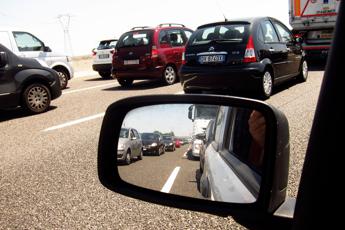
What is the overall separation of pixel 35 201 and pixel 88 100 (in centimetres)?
696

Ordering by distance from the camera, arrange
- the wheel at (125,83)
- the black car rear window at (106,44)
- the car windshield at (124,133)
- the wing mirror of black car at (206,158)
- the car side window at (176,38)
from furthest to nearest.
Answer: the black car rear window at (106,44)
the wheel at (125,83)
the car side window at (176,38)
the car windshield at (124,133)
the wing mirror of black car at (206,158)

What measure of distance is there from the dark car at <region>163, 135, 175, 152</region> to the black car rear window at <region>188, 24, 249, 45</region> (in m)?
A: 6.30

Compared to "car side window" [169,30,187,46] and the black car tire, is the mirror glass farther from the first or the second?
"car side window" [169,30,187,46]

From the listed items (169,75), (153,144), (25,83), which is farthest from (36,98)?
(153,144)

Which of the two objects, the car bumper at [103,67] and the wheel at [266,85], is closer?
the wheel at [266,85]

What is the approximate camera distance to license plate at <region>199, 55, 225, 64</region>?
7.38 metres

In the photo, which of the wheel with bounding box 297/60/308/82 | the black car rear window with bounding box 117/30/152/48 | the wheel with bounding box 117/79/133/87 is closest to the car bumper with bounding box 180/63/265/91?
the wheel with bounding box 297/60/308/82

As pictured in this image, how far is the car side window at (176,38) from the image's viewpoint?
505 inches

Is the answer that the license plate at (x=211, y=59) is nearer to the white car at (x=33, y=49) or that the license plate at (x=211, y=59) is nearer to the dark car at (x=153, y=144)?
the white car at (x=33, y=49)

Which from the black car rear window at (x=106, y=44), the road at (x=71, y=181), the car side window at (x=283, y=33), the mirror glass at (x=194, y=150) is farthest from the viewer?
the black car rear window at (x=106, y=44)

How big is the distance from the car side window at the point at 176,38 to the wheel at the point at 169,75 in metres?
0.86

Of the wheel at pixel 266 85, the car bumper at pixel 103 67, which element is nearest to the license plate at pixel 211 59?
the wheel at pixel 266 85

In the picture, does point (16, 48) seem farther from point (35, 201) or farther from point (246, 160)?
point (246, 160)

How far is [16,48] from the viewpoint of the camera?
1182 centimetres
